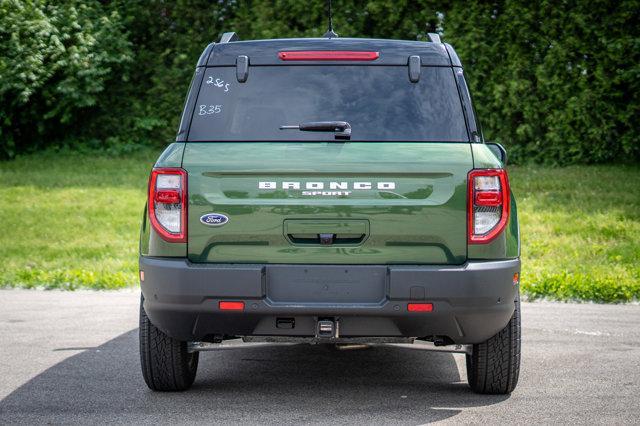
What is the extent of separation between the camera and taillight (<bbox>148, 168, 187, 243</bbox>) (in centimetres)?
536

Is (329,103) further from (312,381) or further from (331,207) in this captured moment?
(312,381)

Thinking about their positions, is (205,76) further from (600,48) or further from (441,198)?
(600,48)

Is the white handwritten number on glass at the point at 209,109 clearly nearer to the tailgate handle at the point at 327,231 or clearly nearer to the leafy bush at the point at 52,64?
the tailgate handle at the point at 327,231

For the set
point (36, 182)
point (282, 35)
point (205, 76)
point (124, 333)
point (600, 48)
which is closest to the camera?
point (205, 76)

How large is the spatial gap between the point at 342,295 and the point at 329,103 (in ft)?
3.51

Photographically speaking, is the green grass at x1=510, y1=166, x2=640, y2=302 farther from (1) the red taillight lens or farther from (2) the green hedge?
(1) the red taillight lens

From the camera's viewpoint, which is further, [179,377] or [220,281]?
[179,377]

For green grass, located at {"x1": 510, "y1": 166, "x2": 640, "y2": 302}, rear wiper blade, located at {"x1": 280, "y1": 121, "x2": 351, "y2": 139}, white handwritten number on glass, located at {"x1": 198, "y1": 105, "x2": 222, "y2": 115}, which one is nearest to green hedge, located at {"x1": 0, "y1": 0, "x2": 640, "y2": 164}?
green grass, located at {"x1": 510, "y1": 166, "x2": 640, "y2": 302}

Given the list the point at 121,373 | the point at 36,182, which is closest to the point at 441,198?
the point at 121,373

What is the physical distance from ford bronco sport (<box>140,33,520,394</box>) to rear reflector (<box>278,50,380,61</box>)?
237 mm

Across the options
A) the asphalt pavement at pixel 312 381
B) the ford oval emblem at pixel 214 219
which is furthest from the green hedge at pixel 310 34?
the ford oval emblem at pixel 214 219

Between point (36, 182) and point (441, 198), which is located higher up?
point (441, 198)

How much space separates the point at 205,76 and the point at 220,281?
1.19 meters

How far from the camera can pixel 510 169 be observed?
1617 cm
